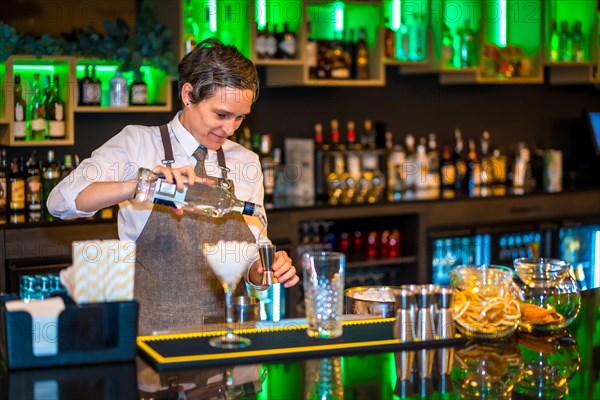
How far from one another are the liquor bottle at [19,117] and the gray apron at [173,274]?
1.88 metres

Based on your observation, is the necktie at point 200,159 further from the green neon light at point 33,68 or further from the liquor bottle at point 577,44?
the liquor bottle at point 577,44

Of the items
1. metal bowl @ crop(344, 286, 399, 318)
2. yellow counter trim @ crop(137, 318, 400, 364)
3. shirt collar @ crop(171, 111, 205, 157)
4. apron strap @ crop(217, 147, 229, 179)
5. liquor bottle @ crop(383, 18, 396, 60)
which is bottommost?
yellow counter trim @ crop(137, 318, 400, 364)

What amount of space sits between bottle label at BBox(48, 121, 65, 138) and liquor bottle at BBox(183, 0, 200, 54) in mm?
752

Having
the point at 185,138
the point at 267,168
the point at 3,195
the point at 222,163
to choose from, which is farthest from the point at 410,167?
the point at 185,138

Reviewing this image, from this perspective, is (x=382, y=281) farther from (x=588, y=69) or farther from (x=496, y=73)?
(x=588, y=69)

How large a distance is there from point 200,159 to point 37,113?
199cm

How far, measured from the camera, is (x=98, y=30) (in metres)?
4.95

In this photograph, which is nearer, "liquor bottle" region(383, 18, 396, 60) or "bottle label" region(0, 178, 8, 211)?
"bottle label" region(0, 178, 8, 211)

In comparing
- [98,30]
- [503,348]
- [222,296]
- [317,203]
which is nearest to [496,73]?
[317,203]

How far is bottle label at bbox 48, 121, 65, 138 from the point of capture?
4.59 metres

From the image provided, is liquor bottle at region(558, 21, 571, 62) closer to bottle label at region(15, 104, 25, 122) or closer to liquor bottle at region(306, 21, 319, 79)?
liquor bottle at region(306, 21, 319, 79)

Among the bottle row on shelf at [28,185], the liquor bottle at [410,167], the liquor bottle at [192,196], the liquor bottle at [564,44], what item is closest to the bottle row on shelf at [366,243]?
the liquor bottle at [410,167]

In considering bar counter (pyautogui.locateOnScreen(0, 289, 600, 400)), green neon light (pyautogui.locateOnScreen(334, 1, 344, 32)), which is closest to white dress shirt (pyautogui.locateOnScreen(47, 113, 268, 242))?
bar counter (pyautogui.locateOnScreen(0, 289, 600, 400))

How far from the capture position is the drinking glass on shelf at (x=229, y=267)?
2.08 meters
